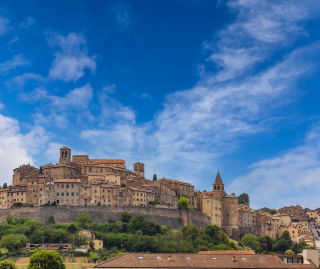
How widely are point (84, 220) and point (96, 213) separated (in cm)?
393

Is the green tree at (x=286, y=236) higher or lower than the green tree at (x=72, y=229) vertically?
lower

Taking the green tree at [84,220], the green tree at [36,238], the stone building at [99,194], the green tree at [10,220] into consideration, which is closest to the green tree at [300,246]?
the stone building at [99,194]

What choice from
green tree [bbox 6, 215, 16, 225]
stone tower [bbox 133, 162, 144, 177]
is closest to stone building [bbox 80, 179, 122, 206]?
green tree [bbox 6, 215, 16, 225]

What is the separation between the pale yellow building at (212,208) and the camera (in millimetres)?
113119

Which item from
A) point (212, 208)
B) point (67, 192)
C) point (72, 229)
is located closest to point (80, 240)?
point (72, 229)

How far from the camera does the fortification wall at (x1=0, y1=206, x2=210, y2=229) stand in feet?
308

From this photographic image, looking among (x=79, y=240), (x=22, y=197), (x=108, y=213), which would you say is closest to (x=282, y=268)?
(x=79, y=240)

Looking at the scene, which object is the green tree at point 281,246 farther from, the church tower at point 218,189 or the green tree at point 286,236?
the church tower at point 218,189

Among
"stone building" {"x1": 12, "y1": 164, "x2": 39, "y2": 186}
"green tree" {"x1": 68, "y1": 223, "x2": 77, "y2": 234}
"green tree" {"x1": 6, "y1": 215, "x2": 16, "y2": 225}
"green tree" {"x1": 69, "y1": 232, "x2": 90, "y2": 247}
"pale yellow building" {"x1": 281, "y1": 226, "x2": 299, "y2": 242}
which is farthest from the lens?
"pale yellow building" {"x1": 281, "y1": 226, "x2": 299, "y2": 242}

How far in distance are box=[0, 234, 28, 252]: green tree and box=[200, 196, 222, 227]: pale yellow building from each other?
1724 inches

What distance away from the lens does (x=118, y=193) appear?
334ft

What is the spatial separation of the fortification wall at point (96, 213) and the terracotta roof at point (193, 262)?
46.8 m

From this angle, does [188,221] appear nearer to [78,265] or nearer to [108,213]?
[108,213]

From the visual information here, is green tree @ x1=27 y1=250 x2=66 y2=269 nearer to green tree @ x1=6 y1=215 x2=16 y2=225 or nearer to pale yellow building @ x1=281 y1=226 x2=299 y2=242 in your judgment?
green tree @ x1=6 y1=215 x2=16 y2=225
